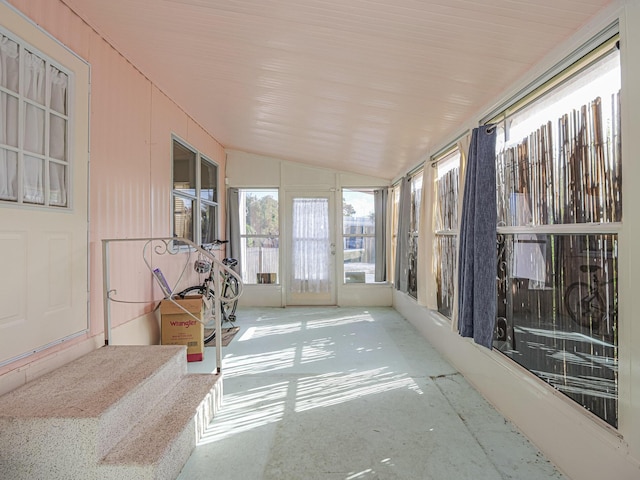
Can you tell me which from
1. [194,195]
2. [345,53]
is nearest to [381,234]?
[194,195]

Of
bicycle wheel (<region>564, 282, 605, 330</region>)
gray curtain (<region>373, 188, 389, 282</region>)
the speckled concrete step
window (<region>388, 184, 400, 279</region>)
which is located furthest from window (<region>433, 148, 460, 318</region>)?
the speckled concrete step

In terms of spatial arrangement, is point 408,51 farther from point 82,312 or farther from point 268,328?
point 268,328

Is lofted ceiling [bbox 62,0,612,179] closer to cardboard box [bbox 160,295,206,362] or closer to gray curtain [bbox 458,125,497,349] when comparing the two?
gray curtain [bbox 458,125,497,349]

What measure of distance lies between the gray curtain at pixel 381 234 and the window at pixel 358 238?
56 mm

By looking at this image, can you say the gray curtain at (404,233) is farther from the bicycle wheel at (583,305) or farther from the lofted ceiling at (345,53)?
the bicycle wheel at (583,305)

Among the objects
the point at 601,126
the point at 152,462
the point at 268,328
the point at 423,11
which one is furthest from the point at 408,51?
the point at 268,328

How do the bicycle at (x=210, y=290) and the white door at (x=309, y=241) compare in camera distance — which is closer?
the bicycle at (x=210, y=290)

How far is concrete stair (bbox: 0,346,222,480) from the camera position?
156cm

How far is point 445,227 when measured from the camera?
3887mm

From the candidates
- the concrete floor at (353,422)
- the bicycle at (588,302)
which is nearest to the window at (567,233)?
the bicycle at (588,302)

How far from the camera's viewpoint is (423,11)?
1.72m

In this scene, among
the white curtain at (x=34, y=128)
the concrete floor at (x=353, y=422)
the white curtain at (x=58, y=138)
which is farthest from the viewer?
the white curtain at (x=58, y=138)

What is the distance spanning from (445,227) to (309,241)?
279 centimetres

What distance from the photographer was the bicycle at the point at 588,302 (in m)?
1.72
